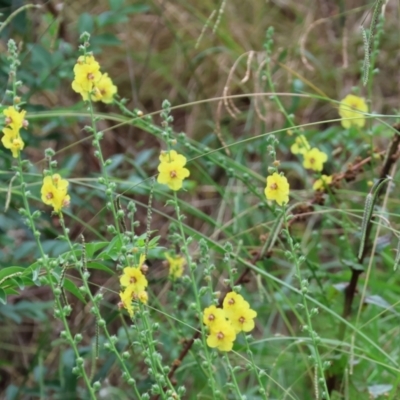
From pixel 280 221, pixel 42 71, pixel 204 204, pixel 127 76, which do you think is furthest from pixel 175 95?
pixel 280 221

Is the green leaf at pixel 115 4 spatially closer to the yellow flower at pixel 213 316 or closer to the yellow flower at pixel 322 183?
the yellow flower at pixel 322 183

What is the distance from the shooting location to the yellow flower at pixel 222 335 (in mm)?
733

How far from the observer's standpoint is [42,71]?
→ 4.63 ft

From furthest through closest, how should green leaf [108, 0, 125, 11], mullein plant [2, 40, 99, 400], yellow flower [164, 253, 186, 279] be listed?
green leaf [108, 0, 125, 11], yellow flower [164, 253, 186, 279], mullein plant [2, 40, 99, 400]

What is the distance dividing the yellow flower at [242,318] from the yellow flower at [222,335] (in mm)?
11

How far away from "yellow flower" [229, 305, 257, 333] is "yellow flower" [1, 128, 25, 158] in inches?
10.5

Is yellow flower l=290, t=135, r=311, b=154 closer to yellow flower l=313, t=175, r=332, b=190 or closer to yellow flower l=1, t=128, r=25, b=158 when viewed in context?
yellow flower l=313, t=175, r=332, b=190

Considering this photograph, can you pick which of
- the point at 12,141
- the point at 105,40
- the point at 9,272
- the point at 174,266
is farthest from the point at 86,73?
the point at 105,40

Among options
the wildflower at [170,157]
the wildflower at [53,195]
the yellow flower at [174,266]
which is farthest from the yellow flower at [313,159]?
the wildflower at [53,195]

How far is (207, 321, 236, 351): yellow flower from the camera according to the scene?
2.40ft

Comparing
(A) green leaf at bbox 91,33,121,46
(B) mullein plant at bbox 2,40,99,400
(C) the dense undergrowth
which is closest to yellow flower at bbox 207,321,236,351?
(C) the dense undergrowth

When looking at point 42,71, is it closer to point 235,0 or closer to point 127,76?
point 127,76

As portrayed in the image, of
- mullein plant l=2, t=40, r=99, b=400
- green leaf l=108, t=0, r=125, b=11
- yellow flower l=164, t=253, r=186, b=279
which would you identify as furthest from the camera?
green leaf l=108, t=0, r=125, b=11

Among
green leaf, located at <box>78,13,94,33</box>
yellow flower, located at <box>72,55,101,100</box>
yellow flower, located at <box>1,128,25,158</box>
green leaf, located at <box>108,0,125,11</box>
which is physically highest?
yellow flower, located at <box>72,55,101,100</box>
